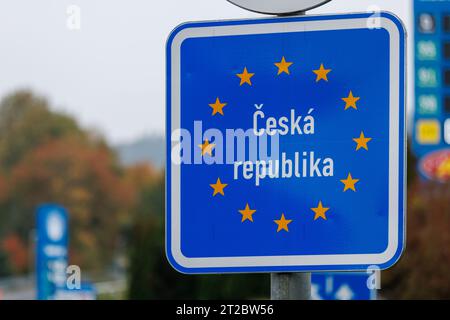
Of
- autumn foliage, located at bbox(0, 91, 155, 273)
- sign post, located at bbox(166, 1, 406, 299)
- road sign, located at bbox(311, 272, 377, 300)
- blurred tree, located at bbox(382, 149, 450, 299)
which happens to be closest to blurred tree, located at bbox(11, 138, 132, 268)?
autumn foliage, located at bbox(0, 91, 155, 273)

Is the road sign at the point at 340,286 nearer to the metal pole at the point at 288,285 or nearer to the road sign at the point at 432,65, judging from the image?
the metal pole at the point at 288,285

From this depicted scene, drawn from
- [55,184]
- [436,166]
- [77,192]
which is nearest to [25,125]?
[55,184]

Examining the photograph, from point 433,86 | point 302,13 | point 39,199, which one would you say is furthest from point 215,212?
point 39,199

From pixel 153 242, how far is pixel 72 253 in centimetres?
4179

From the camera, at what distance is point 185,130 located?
3492 millimetres

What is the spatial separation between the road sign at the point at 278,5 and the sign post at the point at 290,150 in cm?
3

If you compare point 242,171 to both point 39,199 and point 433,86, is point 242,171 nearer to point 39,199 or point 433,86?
point 433,86

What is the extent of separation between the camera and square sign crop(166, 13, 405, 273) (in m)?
3.41

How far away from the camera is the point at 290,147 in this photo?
3414mm

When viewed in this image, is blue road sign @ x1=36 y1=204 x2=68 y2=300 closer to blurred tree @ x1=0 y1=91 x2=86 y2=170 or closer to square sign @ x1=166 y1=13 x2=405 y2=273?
square sign @ x1=166 y1=13 x2=405 y2=273

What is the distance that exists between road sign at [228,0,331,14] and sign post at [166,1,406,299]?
29 mm

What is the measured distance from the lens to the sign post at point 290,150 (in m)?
3.41

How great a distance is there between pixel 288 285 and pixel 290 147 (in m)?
0.39
